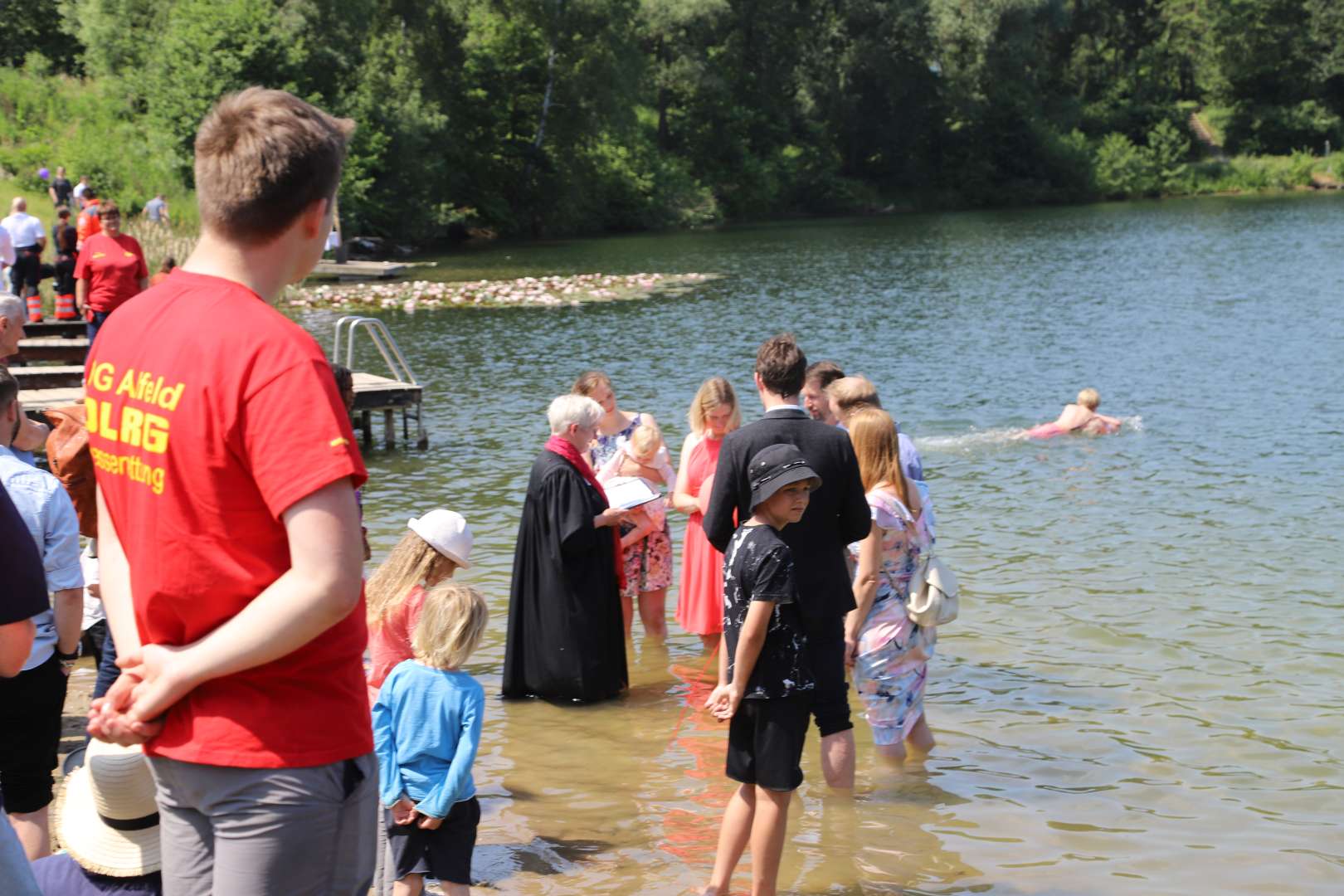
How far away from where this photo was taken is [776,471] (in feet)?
16.9

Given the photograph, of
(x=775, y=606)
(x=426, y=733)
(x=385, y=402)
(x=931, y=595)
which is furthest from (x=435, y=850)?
(x=385, y=402)

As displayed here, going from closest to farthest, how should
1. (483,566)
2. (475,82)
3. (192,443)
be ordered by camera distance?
1. (192,443)
2. (483,566)
3. (475,82)

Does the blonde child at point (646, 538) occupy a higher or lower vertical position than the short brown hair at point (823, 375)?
lower

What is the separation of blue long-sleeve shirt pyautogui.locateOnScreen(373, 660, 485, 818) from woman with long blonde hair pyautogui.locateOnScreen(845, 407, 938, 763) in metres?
2.18

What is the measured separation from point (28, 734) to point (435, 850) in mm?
1392

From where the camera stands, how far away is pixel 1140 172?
7769cm

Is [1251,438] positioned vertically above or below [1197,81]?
below

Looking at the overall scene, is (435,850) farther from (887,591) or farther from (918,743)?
(918,743)

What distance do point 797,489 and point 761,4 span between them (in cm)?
7101

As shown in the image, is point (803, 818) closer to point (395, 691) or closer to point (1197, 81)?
point (395, 691)

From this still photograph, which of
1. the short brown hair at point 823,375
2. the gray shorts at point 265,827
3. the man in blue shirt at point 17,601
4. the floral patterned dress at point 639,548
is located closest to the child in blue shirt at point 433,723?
the man in blue shirt at point 17,601

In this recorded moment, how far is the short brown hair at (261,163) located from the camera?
2357 mm

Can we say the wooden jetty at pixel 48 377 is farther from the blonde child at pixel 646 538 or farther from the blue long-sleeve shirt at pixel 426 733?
the blue long-sleeve shirt at pixel 426 733

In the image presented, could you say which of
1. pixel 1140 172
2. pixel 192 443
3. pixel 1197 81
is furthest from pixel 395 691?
pixel 1197 81
